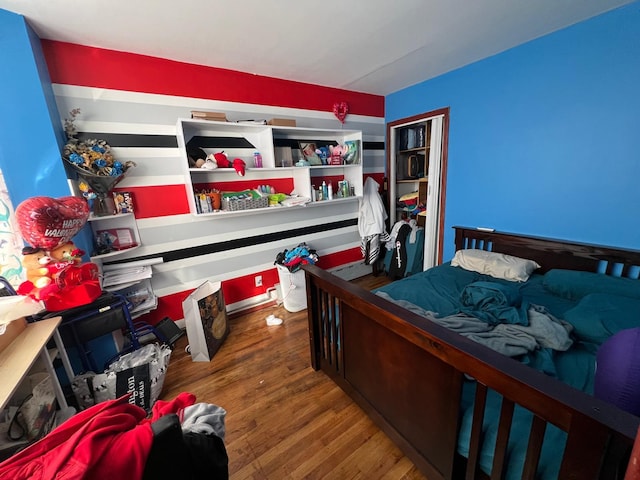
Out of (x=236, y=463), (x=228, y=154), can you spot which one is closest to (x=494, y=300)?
(x=236, y=463)

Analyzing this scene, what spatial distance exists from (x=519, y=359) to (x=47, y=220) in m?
2.48

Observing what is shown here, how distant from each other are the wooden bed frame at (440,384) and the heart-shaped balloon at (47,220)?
4.65 ft

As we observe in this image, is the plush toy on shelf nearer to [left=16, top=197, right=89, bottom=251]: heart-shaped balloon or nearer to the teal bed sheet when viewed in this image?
[left=16, top=197, right=89, bottom=251]: heart-shaped balloon

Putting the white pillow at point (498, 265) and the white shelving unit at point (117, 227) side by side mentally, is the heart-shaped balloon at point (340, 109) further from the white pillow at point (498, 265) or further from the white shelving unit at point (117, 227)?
the white shelving unit at point (117, 227)

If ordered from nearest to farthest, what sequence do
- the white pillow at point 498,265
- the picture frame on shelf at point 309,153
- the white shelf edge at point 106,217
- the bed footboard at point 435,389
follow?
1. the bed footboard at point 435,389
2. the white shelf edge at point 106,217
3. the white pillow at point 498,265
4. the picture frame on shelf at point 309,153

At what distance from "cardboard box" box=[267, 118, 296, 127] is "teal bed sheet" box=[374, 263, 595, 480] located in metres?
1.82

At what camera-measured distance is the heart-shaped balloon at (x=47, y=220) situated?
1.30 meters

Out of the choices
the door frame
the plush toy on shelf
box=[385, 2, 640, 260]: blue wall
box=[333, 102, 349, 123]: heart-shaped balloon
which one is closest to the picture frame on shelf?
box=[333, 102, 349, 123]: heart-shaped balloon

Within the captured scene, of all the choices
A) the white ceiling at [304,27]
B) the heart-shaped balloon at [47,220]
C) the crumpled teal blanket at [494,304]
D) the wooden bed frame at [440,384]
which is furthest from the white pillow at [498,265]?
the heart-shaped balloon at [47,220]

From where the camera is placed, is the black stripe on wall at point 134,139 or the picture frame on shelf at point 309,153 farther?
the picture frame on shelf at point 309,153

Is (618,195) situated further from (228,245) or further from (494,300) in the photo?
(228,245)

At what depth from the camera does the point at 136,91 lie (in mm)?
1994

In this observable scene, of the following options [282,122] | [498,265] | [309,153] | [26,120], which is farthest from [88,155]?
[498,265]

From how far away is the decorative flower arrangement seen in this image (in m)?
1.72
